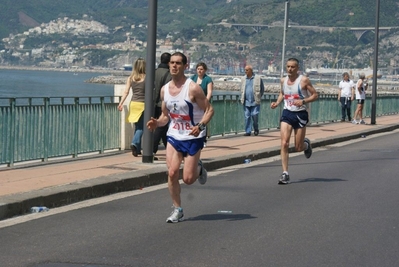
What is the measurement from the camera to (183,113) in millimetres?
10516

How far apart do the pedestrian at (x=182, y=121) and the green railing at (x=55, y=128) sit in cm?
517

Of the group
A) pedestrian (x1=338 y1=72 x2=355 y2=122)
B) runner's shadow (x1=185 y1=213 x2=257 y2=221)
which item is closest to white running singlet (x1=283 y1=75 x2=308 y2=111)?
runner's shadow (x1=185 y1=213 x2=257 y2=221)

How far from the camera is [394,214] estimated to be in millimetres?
11406

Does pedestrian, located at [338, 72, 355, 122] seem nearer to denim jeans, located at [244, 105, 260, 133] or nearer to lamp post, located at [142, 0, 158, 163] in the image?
denim jeans, located at [244, 105, 260, 133]

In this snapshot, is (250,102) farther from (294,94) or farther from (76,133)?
(294,94)

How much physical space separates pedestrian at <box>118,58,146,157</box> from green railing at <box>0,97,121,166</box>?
91 centimetres

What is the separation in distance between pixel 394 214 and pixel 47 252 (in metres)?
4.37

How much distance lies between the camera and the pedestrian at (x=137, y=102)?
55.6 ft

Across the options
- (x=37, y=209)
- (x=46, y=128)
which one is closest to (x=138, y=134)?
(x=46, y=128)

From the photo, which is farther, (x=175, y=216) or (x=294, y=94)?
(x=294, y=94)

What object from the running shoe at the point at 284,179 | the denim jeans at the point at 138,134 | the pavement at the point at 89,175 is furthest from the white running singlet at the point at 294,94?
the denim jeans at the point at 138,134

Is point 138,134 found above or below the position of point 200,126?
below

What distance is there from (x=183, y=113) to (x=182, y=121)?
0.10m

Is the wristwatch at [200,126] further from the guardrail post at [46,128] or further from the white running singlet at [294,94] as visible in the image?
the guardrail post at [46,128]
